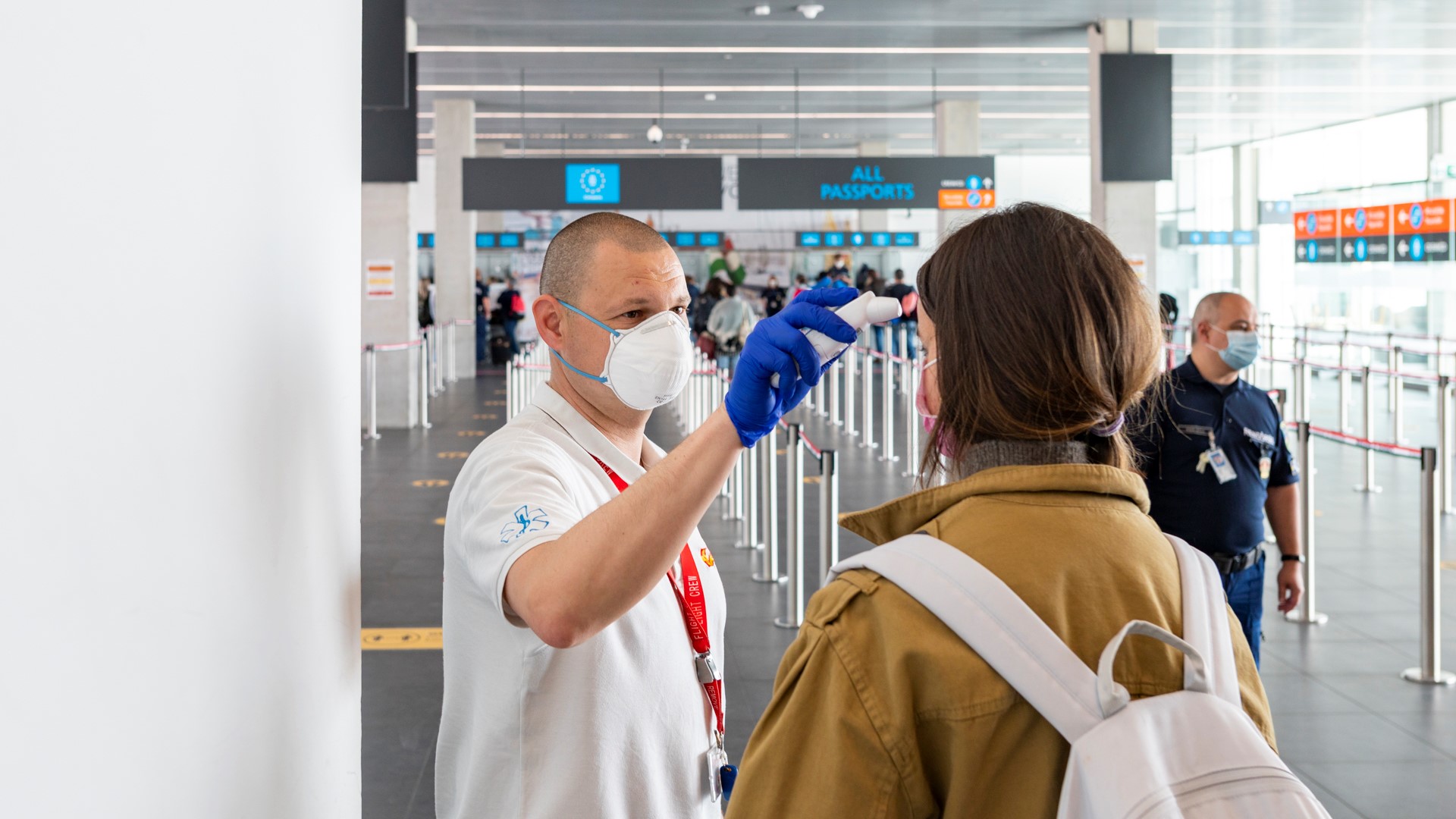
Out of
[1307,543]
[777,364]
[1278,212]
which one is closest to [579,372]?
[777,364]

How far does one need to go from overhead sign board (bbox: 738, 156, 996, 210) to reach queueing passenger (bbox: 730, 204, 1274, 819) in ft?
46.7

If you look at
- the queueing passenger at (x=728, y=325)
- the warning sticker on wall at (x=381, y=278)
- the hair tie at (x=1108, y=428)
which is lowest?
the hair tie at (x=1108, y=428)

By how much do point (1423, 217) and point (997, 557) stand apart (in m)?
22.1

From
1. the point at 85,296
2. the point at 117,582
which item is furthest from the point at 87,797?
the point at 85,296

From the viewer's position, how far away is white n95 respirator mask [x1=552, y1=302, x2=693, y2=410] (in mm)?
2055

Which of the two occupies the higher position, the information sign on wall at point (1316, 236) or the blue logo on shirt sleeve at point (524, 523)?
the information sign on wall at point (1316, 236)

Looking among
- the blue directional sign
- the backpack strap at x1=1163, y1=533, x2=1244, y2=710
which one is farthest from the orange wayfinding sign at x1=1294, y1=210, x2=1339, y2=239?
the backpack strap at x1=1163, y1=533, x2=1244, y2=710

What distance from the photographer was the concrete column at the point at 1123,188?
1380 cm

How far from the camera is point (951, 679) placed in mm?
1164

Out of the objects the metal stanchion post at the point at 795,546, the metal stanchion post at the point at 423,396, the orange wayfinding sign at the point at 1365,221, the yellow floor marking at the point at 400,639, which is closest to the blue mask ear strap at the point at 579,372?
the yellow floor marking at the point at 400,639

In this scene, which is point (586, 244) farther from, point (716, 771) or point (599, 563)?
point (716, 771)

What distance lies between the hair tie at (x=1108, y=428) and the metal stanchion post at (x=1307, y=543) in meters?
5.46

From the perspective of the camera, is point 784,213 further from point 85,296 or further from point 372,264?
point 85,296

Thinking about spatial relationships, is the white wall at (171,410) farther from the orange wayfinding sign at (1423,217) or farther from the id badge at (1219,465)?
the orange wayfinding sign at (1423,217)
